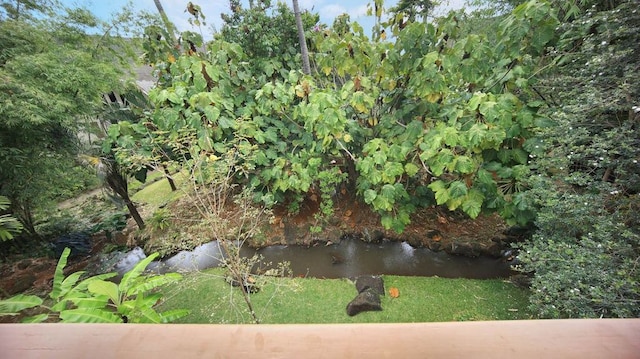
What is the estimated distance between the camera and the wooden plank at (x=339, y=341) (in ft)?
→ 1.56

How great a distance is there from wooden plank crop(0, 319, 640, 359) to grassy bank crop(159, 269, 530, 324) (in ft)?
6.16

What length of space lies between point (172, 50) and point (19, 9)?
242cm

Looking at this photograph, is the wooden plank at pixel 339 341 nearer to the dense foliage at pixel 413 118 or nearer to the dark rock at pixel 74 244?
the dense foliage at pixel 413 118


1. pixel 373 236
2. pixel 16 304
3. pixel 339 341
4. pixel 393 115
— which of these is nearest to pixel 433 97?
pixel 393 115

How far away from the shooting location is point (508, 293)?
260 cm

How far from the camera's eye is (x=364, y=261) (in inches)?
138

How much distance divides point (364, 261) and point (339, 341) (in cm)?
321

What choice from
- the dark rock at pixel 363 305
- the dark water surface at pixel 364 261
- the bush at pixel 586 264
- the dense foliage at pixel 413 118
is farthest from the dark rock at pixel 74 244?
the bush at pixel 586 264

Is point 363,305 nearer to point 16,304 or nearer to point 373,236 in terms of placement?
point 373,236

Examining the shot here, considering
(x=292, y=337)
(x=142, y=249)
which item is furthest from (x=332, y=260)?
(x=142, y=249)

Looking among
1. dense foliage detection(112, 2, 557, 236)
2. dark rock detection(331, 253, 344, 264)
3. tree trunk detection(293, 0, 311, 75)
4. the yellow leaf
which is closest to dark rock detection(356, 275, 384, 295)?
dark rock detection(331, 253, 344, 264)

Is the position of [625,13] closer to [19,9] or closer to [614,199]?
[614,199]

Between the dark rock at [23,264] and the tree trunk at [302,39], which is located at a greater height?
the tree trunk at [302,39]

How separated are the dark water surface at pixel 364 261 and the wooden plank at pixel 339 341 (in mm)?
2667
